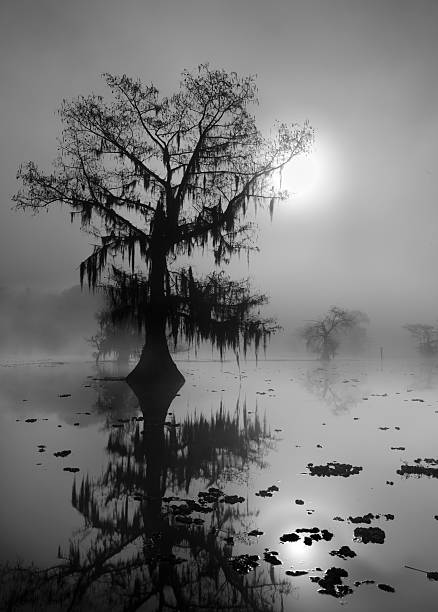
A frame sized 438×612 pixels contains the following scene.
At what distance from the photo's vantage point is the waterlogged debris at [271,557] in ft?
11.0

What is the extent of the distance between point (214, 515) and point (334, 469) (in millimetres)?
2380

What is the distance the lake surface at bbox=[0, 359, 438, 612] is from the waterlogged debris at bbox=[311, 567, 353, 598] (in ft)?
0.04

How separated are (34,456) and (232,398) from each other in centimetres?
924

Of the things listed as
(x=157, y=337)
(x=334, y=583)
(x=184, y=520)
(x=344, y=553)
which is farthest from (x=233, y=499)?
(x=157, y=337)

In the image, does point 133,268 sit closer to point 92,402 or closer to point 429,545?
point 92,402

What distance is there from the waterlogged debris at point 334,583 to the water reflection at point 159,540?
25 cm

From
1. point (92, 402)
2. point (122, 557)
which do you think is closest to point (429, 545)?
point (122, 557)

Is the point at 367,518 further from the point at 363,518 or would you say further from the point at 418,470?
the point at 418,470

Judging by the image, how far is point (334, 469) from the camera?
236 inches

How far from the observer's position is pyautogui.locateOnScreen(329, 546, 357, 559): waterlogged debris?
3.49 m

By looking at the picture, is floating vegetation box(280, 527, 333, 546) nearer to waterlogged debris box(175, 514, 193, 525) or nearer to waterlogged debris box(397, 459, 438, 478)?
waterlogged debris box(175, 514, 193, 525)

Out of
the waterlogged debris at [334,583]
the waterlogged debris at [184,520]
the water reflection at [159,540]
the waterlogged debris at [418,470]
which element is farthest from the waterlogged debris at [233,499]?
the waterlogged debris at [418,470]

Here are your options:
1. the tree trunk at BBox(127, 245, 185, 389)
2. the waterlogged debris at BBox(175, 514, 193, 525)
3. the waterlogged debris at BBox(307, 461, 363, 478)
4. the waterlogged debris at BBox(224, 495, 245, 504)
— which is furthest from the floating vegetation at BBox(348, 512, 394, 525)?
the tree trunk at BBox(127, 245, 185, 389)

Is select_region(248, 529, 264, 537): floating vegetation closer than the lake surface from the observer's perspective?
No
